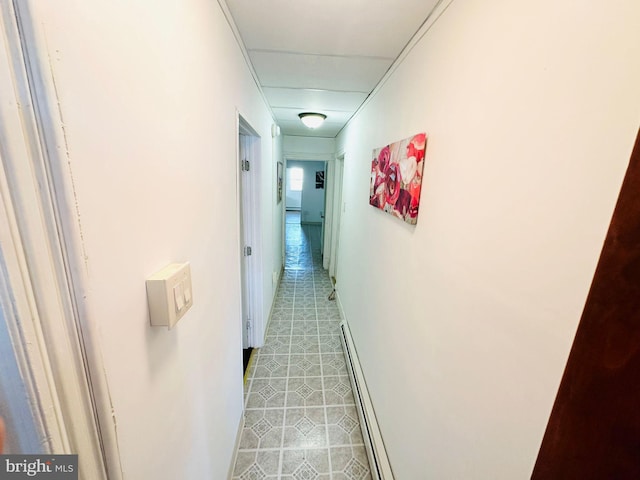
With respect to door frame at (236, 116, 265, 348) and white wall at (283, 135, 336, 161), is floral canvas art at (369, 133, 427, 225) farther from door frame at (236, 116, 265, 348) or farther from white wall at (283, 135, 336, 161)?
white wall at (283, 135, 336, 161)

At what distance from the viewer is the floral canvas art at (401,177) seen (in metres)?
1.15

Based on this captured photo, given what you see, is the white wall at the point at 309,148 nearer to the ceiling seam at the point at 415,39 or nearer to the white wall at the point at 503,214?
the ceiling seam at the point at 415,39

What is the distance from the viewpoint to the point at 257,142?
2.13 meters

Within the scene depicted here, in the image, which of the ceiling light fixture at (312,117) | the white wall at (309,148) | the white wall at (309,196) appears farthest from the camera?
the white wall at (309,196)

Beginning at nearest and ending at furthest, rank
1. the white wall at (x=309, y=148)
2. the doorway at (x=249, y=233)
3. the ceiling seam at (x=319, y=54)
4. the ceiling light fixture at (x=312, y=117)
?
1. the ceiling seam at (x=319, y=54)
2. the doorway at (x=249, y=233)
3. the ceiling light fixture at (x=312, y=117)
4. the white wall at (x=309, y=148)

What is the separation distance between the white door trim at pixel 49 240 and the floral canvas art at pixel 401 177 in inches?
44.4

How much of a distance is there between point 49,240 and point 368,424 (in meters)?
1.85

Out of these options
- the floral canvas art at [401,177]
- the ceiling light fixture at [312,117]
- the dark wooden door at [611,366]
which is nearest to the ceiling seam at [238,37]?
the ceiling light fixture at [312,117]

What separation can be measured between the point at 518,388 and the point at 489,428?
0.18 metres

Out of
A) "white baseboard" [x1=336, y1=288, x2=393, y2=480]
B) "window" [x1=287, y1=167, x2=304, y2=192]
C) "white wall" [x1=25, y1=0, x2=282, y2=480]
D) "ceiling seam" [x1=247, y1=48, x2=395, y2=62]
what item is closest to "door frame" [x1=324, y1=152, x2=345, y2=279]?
"white baseboard" [x1=336, y1=288, x2=393, y2=480]

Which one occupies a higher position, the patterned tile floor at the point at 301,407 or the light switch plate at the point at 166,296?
the light switch plate at the point at 166,296

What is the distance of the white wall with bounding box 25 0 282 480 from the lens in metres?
0.42

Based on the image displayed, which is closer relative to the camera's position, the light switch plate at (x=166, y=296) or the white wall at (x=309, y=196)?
the light switch plate at (x=166, y=296)

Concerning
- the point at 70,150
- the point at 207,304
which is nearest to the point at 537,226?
the point at 70,150
